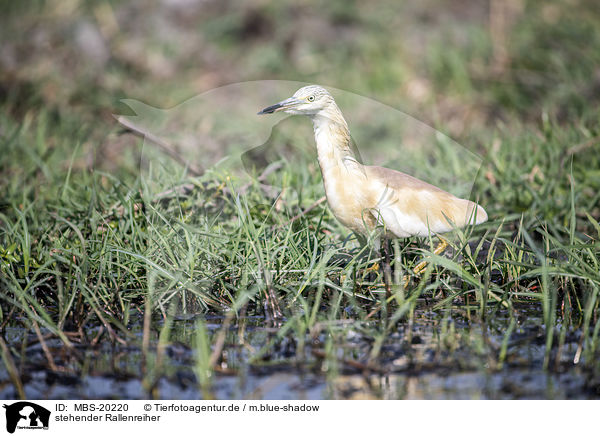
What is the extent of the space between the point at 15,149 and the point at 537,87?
428cm

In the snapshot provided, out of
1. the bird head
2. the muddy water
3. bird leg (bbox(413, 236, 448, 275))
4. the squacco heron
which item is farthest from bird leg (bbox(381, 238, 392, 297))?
the bird head

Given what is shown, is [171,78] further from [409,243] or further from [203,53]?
[409,243]

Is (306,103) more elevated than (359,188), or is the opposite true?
(306,103)

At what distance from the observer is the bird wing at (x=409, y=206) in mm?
3150

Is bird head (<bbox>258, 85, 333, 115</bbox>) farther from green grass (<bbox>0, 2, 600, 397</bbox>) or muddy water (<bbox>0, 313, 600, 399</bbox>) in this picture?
muddy water (<bbox>0, 313, 600, 399</bbox>)

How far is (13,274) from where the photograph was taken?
329 cm

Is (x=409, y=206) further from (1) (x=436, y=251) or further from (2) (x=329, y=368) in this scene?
(2) (x=329, y=368)

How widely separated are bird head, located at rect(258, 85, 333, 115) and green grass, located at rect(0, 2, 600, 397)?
484mm

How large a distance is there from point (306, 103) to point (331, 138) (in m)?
0.19
